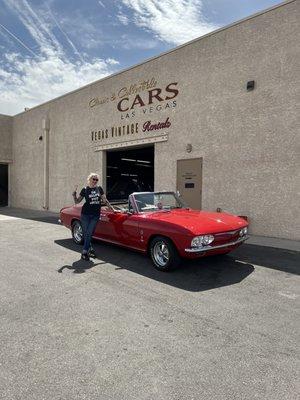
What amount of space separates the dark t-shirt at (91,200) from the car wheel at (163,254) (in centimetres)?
157

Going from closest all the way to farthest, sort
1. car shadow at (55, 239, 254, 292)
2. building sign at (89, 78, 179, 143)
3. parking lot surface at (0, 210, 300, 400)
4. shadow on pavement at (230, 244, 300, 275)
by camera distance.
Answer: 1. parking lot surface at (0, 210, 300, 400)
2. car shadow at (55, 239, 254, 292)
3. shadow on pavement at (230, 244, 300, 275)
4. building sign at (89, 78, 179, 143)

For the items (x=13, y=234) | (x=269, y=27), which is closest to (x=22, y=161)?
(x=13, y=234)

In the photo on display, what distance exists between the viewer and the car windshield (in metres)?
7.02

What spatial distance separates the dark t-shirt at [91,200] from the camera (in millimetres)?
7215

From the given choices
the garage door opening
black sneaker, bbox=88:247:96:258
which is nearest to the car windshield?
black sneaker, bbox=88:247:96:258

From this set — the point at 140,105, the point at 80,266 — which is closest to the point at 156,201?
the point at 80,266

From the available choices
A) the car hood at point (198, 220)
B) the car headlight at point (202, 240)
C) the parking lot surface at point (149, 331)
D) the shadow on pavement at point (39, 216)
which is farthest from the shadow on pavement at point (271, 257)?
the shadow on pavement at point (39, 216)

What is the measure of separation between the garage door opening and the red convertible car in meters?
10.8

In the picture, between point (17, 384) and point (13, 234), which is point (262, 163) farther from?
point (17, 384)

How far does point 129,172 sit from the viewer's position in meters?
22.0

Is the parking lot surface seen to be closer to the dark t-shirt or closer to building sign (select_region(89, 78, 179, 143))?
the dark t-shirt

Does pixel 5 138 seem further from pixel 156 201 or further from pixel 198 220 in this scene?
pixel 198 220

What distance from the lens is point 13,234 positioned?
10.7 metres

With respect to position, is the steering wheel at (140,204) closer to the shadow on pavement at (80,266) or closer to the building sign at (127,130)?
the shadow on pavement at (80,266)
